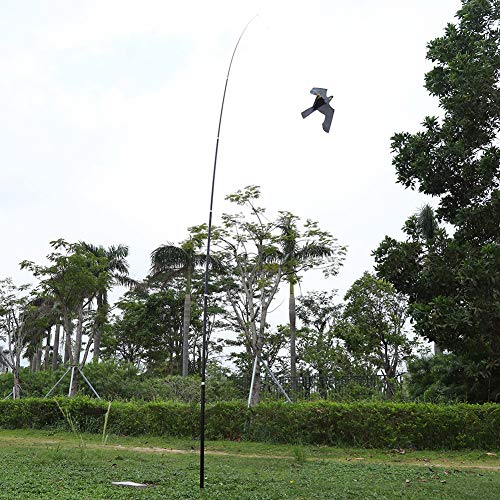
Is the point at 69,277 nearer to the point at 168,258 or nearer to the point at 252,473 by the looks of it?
the point at 168,258

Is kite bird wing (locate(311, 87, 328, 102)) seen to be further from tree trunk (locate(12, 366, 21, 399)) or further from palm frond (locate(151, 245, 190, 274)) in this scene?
palm frond (locate(151, 245, 190, 274))

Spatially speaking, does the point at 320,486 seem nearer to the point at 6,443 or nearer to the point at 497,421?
the point at 497,421

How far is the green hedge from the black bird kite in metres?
7.52

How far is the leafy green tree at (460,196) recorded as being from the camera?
8.77 m

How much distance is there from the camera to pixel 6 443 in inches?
505

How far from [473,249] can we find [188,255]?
17.4 metres

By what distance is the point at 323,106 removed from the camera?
23.0 feet

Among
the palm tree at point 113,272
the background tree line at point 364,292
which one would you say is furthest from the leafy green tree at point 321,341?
the palm tree at point 113,272

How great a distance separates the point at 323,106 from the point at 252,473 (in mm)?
4865

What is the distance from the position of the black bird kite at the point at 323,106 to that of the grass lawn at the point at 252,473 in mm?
4145

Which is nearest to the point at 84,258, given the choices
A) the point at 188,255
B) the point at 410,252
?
the point at 188,255

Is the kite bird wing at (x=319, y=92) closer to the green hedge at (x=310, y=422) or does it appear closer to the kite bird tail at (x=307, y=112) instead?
the kite bird tail at (x=307, y=112)

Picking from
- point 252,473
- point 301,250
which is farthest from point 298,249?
point 252,473

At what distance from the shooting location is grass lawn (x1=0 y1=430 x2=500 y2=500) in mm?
6586
